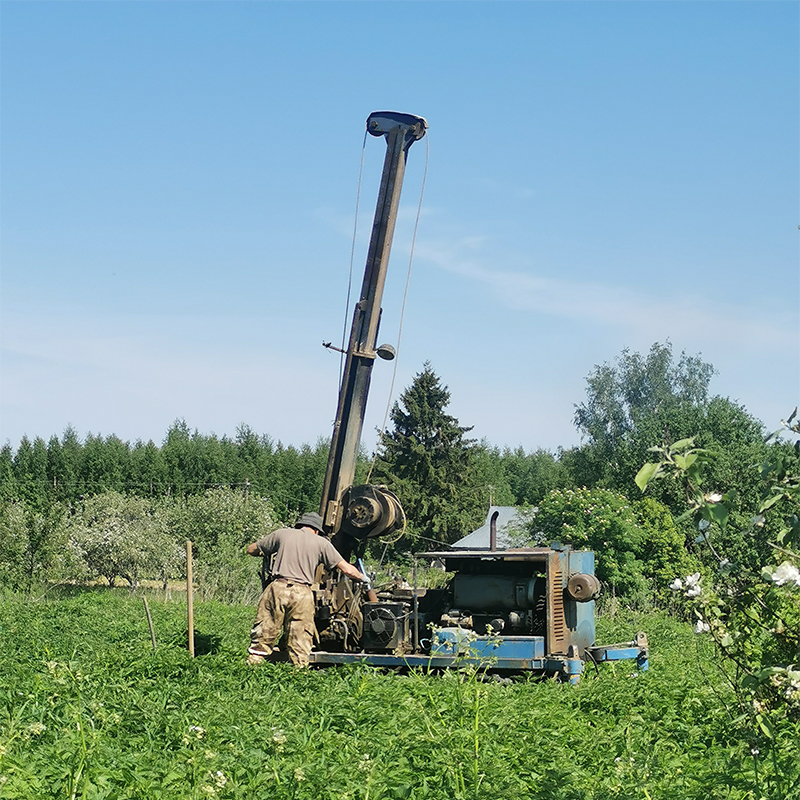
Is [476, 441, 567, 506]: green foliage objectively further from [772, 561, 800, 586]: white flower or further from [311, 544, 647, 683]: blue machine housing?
[772, 561, 800, 586]: white flower

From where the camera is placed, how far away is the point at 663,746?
6.90 m

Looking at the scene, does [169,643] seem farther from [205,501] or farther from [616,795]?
[205,501]

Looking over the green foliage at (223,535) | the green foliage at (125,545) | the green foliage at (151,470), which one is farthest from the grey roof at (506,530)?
the green foliage at (151,470)

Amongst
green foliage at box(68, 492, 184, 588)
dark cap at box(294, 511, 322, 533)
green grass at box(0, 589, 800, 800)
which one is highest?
dark cap at box(294, 511, 322, 533)

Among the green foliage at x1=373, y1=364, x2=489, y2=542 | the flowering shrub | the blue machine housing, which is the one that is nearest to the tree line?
the green foliage at x1=373, y1=364, x2=489, y2=542

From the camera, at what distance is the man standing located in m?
11.4

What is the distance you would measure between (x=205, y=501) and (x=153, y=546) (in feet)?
8.92

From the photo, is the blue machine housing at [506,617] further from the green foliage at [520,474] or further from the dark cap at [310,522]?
the green foliage at [520,474]

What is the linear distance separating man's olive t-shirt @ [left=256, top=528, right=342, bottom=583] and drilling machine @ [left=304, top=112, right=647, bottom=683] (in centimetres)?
39

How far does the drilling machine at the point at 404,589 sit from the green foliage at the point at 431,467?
3739 centimetres

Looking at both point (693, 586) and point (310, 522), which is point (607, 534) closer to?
point (310, 522)

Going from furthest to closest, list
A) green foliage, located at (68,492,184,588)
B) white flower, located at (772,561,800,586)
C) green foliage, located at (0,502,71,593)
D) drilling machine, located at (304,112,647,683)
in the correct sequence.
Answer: green foliage, located at (68,492,184,588) → green foliage, located at (0,502,71,593) → drilling machine, located at (304,112,647,683) → white flower, located at (772,561,800,586)

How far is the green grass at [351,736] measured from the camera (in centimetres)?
525

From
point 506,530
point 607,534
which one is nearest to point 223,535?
point 506,530
